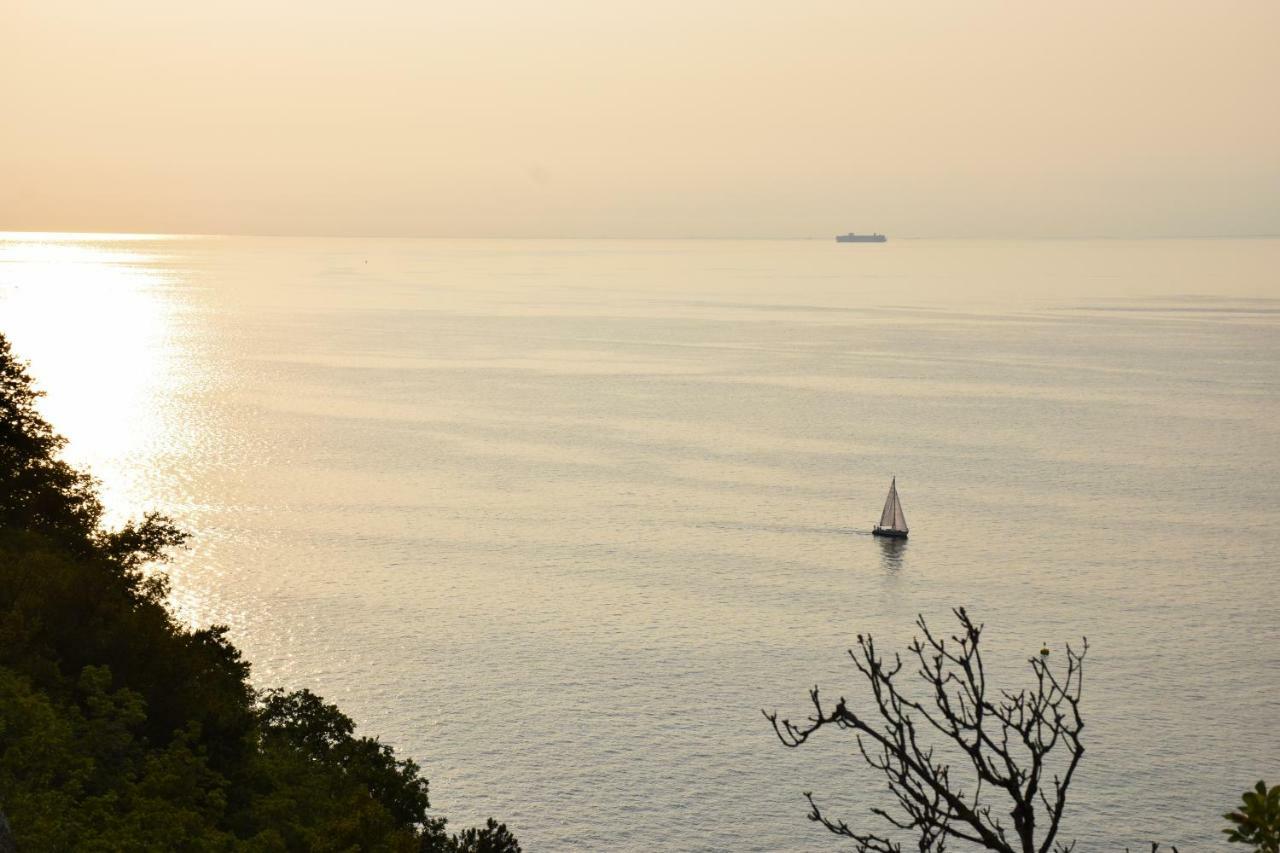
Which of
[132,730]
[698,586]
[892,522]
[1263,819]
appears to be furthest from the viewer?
[892,522]

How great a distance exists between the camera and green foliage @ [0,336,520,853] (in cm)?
3491

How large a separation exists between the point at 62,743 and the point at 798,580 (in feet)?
261

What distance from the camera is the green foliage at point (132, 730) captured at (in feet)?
115

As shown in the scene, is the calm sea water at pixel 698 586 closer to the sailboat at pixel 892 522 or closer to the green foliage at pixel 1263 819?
the sailboat at pixel 892 522

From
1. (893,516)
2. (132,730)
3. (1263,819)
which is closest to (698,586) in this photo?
(893,516)

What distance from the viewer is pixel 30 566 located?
4947 centimetres

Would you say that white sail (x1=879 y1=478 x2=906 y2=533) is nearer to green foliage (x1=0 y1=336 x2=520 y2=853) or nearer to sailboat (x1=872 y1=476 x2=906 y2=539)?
sailboat (x1=872 y1=476 x2=906 y2=539)

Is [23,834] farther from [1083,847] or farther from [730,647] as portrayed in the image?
[730,647]

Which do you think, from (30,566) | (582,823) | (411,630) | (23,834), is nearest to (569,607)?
(411,630)

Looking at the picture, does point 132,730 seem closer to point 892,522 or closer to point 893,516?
point 893,516

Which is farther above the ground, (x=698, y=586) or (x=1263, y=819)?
(x=698, y=586)

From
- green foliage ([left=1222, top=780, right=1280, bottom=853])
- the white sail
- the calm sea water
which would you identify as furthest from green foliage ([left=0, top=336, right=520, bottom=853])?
the white sail

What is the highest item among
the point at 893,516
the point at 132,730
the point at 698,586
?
the point at 893,516

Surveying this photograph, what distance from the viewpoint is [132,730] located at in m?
45.5
